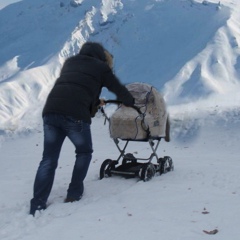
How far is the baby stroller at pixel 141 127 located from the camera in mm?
5590

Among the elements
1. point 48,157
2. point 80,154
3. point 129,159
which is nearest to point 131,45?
point 129,159

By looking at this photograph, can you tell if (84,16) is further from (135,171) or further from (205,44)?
(135,171)

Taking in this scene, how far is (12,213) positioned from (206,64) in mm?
26697

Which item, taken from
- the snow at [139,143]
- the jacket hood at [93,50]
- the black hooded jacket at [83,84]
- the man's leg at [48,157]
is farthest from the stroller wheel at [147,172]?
the jacket hood at [93,50]

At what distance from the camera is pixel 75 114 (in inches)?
170

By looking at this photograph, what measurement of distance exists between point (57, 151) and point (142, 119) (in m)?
1.36

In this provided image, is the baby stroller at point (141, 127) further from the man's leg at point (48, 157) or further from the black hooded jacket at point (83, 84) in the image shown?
the man's leg at point (48, 157)

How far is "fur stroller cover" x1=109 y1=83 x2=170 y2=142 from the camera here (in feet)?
18.5

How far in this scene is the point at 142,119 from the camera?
17.9 feet

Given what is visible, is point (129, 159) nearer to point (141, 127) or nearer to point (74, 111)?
point (141, 127)

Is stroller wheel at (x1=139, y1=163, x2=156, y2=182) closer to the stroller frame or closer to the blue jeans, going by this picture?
the stroller frame

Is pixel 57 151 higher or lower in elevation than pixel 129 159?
higher

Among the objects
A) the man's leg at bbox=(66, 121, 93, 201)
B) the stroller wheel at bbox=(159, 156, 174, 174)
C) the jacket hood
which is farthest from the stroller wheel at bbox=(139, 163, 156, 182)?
the jacket hood

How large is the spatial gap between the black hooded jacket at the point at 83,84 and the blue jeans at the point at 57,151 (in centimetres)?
9
